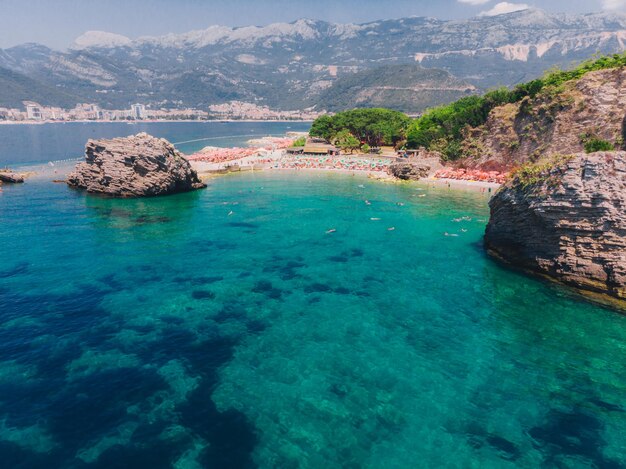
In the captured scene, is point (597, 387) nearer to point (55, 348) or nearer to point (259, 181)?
point (55, 348)

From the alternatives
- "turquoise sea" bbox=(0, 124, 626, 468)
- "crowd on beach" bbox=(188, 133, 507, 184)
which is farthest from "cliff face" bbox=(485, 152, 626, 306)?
"crowd on beach" bbox=(188, 133, 507, 184)

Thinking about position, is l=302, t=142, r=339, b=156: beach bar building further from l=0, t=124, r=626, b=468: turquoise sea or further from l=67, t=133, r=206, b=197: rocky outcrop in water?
l=0, t=124, r=626, b=468: turquoise sea

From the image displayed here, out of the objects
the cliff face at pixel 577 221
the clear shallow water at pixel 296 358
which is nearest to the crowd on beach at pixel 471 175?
the clear shallow water at pixel 296 358

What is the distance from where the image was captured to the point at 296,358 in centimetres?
2189

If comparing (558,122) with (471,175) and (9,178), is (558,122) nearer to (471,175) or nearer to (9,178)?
(471,175)

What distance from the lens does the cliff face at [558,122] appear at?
5959cm

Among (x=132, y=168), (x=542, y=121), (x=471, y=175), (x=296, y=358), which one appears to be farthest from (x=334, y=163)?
(x=296, y=358)

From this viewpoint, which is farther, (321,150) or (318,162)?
(321,150)

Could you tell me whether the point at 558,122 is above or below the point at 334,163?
above

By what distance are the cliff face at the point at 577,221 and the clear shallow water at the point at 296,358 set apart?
2.49m

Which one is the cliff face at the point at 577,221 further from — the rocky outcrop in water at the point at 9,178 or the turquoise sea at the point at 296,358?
the rocky outcrop in water at the point at 9,178

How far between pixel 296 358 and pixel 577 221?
23970 millimetres

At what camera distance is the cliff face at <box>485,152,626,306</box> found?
27.0m

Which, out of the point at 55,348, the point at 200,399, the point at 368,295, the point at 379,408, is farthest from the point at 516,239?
the point at 55,348
